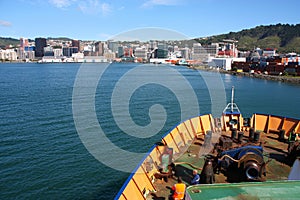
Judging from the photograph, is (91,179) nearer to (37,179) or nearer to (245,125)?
(37,179)

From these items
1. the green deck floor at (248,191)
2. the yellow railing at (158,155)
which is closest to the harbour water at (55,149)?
the yellow railing at (158,155)

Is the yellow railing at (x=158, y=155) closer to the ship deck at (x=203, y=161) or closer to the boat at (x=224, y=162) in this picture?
the boat at (x=224, y=162)

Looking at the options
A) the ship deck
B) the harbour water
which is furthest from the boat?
the harbour water

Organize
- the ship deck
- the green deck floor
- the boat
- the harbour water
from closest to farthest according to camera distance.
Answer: the green deck floor
the boat
the ship deck
the harbour water

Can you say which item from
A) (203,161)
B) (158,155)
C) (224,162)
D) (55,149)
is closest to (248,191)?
(224,162)

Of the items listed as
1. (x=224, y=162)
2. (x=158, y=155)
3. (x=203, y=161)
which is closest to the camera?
(x=224, y=162)

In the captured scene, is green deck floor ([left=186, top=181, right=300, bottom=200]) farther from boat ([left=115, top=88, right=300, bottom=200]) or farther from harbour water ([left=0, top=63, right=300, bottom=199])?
harbour water ([left=0, top=63, right=300, bottom=199])

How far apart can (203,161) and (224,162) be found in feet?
4.81

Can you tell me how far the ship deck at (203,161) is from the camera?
8586 millimetres

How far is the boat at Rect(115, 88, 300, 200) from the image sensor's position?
4.05 meters

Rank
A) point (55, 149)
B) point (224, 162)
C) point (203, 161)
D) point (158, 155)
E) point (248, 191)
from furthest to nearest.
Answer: point (55, 149) → point (203, 161) → point (158, 155) → point (224, 162) → point (248, 191)

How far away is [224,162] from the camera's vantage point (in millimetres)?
9062

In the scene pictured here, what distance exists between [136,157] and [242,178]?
1024 cm

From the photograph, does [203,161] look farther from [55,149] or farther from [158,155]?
[55,149]
